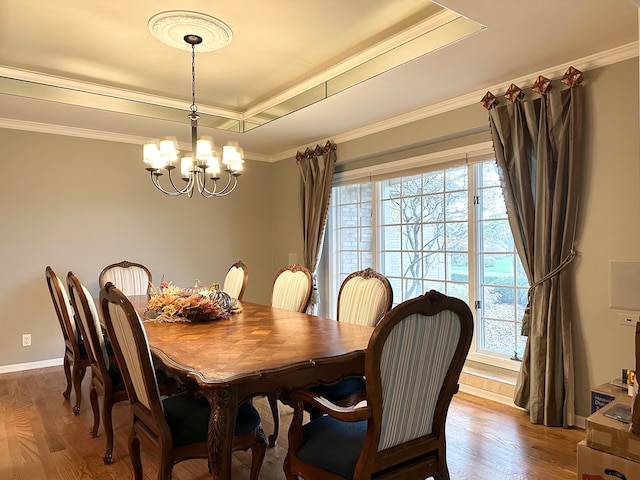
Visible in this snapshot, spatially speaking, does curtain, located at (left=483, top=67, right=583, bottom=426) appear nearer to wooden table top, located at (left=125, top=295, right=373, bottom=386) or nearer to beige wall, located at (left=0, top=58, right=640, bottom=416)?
beige wall, located at (left=0, top=58, right=640, bottom=416)

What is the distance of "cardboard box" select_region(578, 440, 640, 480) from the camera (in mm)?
1833

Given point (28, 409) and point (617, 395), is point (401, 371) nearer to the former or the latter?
point (617, 395)

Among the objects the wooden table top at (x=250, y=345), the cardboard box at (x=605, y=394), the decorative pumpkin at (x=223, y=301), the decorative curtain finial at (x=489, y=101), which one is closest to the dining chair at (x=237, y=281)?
the decorative pumpkin at (x=223, y=301)

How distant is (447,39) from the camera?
2713 mm

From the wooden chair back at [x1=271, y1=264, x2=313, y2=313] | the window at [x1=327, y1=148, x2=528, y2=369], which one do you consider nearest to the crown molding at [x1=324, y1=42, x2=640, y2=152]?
the window at [x1=327, y1=148, x2=528, y2=369]

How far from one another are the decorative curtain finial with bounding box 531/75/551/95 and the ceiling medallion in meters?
2.09

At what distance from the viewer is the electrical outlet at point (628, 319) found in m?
2.71

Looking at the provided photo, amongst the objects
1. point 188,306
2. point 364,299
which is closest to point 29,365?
point 188,306

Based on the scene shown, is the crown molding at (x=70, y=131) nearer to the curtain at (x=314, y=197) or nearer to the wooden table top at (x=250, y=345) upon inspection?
the curtain at (x=314, y=197)

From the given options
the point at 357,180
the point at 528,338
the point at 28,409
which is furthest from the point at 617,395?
the point at 28,409

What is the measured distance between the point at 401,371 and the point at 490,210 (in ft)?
8.29

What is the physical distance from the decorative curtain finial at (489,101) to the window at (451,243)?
0.46m

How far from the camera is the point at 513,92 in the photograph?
3203 millimetres

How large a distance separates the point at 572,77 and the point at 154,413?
Answer: 3.09m
